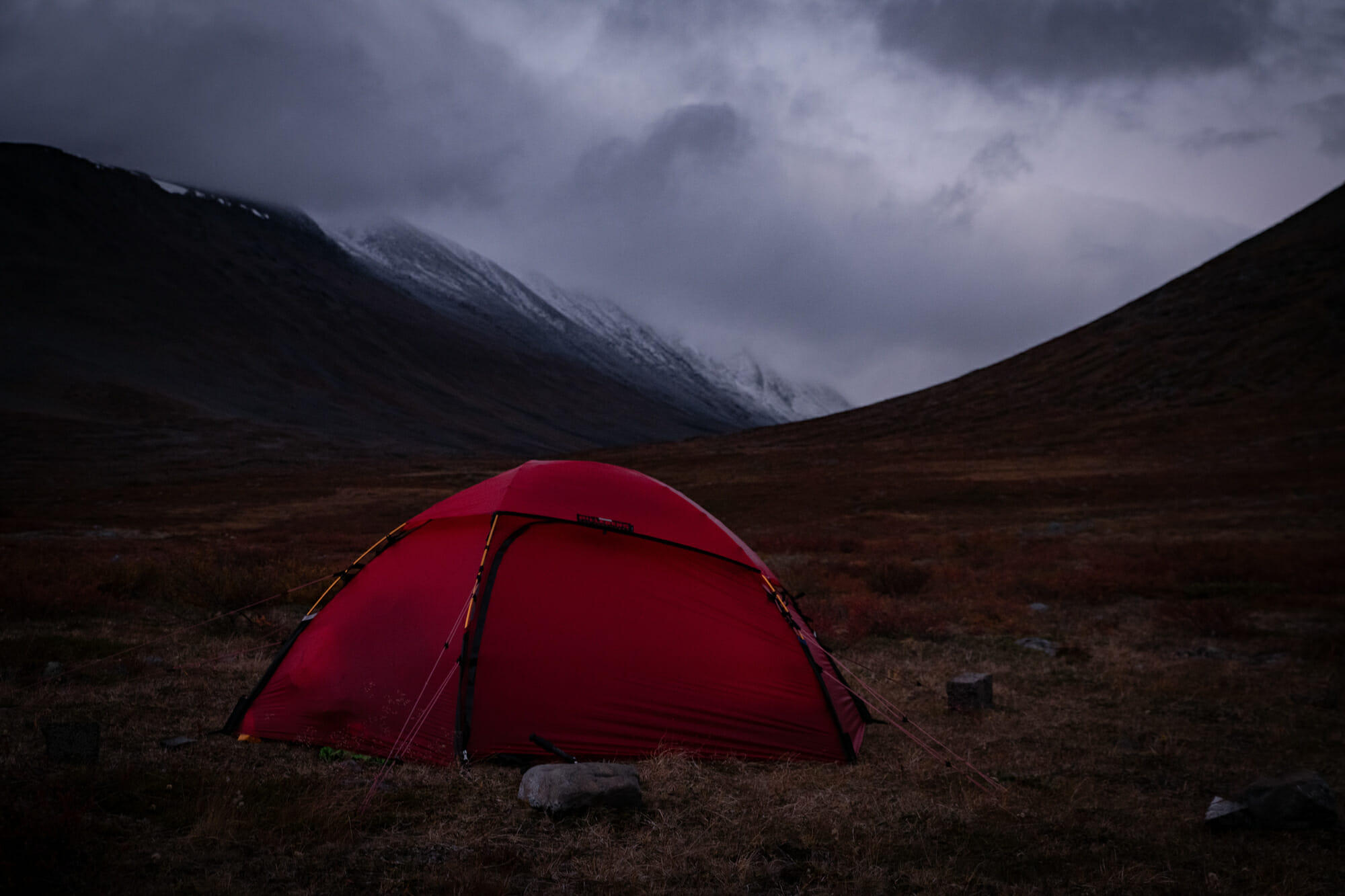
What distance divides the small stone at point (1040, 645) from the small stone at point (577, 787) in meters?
8.88

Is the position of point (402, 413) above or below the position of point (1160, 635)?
above

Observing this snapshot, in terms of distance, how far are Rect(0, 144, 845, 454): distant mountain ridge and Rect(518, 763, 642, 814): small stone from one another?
115656mm

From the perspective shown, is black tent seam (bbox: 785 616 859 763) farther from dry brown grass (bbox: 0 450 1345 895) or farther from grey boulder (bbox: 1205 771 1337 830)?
grey boulder (bbox: 1205 771 1337 830)

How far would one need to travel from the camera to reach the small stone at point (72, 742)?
5.73 m

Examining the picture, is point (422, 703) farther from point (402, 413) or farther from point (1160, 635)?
point (402, 413)

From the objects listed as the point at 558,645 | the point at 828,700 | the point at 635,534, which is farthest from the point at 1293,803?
the point at 558,645

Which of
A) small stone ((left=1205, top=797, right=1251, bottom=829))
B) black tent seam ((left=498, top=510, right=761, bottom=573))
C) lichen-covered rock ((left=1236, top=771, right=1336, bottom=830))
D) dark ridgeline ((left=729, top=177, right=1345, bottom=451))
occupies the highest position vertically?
dark ridgeline ((left=729, top=177, right=1345, bottom=451))

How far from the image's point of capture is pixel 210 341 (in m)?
146

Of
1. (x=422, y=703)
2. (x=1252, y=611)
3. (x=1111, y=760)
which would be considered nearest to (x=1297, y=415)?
(x=1252, y=611)

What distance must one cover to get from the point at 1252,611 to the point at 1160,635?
307 centimetres

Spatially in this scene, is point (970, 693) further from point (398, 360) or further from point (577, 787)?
point (398, 360)

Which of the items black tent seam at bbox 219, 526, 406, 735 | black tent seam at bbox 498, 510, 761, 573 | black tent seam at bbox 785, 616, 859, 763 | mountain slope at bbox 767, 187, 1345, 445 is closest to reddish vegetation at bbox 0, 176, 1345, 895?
black tent seam at bbox 785, 616, 859, 763

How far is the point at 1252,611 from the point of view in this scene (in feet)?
49.8

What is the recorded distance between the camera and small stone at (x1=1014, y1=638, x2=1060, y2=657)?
497 inches
